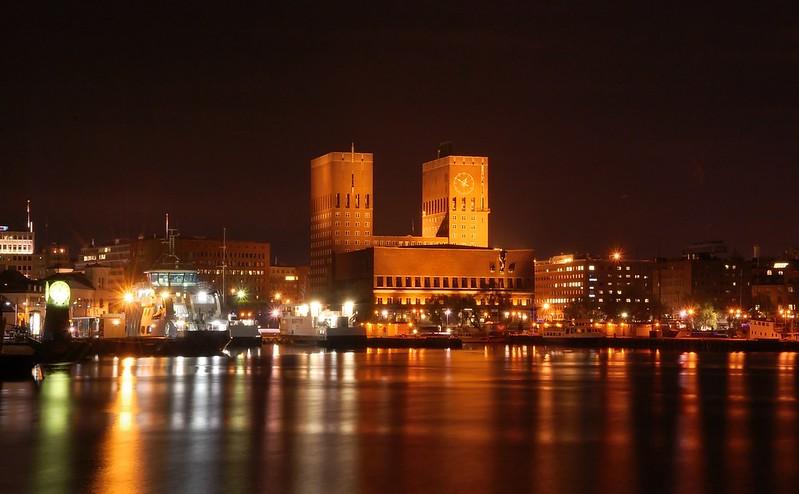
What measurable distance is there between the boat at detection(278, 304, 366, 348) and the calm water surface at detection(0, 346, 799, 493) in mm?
66390

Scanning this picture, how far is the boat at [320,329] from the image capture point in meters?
137

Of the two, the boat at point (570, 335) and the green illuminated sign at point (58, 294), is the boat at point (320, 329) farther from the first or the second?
the green illuminated sign at point (58, 294)

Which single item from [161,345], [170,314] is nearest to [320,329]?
[170,314]

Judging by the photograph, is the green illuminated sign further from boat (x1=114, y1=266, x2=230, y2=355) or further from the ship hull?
boat (x1=114, y1=266, x2=230, y2=355)

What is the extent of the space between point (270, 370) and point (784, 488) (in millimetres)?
50017

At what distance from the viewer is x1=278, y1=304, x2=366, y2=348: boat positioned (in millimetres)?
137125

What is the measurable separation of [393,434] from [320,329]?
111356 millimetres

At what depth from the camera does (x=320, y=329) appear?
150 meters

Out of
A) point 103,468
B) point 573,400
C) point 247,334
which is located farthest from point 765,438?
point 247,334

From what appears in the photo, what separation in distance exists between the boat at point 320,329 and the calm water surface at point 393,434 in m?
66.4

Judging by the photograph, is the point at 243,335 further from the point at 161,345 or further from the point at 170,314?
the point at 161,345

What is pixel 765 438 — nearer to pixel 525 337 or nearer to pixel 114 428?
pixel 114 428

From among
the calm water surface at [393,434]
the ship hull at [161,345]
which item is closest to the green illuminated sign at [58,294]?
the ship hull at [161,345]

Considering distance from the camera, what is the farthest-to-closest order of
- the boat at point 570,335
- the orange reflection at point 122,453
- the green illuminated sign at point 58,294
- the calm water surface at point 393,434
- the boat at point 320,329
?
the boat at point 570,335
the boat at point 320,329
the green illuminated sign at point 58,294
the calm water surface at point 393,434
the orange reflection at point 122,453
